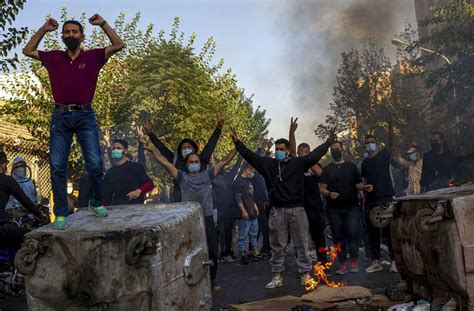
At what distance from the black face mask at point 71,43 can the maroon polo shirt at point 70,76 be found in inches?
2.8

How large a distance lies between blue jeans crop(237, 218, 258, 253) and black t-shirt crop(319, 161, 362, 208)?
3009mm

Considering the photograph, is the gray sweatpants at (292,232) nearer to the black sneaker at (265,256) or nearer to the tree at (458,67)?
the black sneaker at (265,256)

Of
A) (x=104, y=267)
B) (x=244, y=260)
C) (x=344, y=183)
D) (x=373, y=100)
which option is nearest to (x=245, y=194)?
(x=244, y=260)

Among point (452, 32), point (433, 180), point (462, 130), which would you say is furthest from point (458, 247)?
point (452, 32)

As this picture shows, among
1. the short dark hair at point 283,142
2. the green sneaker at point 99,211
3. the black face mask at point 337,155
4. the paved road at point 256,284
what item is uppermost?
the short dark hair at point 283,142

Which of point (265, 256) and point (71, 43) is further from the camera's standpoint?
point (265, 256)

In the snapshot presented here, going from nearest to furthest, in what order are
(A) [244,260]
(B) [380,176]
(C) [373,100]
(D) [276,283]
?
(D) [276,283]
(B) [380,176]
(A) [244,260]
(C) [373,100]

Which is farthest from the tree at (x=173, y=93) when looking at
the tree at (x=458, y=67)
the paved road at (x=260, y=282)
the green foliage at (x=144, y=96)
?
the paved road at (x=260, y=282)

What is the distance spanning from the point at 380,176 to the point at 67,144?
4843 millimetres

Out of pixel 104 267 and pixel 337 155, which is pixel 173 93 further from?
pixel 104 267

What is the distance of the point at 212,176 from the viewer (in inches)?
298

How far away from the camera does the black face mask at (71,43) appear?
4.93 metres

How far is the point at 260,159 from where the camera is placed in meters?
7.52

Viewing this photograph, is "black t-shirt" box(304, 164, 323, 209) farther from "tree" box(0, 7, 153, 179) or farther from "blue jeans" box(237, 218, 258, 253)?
"tree" box(0, 7, 153, 179)
